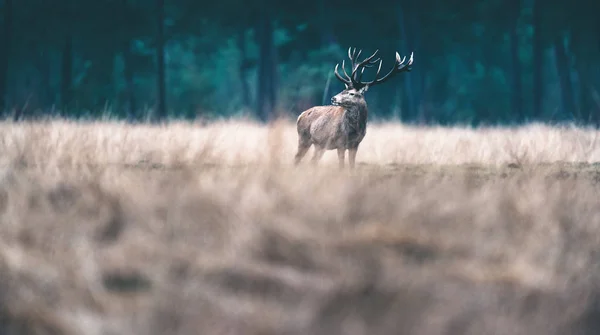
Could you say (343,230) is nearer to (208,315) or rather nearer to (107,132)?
(208,315)

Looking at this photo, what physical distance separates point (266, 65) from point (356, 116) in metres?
21.6

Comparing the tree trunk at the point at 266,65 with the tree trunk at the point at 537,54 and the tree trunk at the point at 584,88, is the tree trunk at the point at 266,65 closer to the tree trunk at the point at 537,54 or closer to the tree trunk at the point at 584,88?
the tree trunk at the point at 537,54

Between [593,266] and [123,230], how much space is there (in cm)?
280

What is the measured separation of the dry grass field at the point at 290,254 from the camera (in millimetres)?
3852

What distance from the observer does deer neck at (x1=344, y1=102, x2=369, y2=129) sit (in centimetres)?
1041

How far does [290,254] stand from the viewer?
15.4 ft

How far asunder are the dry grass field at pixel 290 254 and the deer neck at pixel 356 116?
10.1ft

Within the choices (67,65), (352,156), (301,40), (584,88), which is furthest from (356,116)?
(584,88)

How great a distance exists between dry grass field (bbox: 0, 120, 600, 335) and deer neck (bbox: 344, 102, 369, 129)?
309 centimetres

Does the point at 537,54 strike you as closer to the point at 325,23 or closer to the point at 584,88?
the point at 584,88

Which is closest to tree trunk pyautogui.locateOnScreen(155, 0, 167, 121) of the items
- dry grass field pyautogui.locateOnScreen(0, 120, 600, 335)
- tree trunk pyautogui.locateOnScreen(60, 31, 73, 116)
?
tree trunk pyautogui.locateOnScreen(60, 31, 73, 116)

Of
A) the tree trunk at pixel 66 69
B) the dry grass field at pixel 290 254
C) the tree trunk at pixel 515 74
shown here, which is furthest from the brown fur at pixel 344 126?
the tree trunk at pixel 66 69

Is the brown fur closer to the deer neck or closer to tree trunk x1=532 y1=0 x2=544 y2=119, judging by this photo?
the deer neck

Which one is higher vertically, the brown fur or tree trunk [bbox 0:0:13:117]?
tree trunk [bbox 0:0:13:117]
